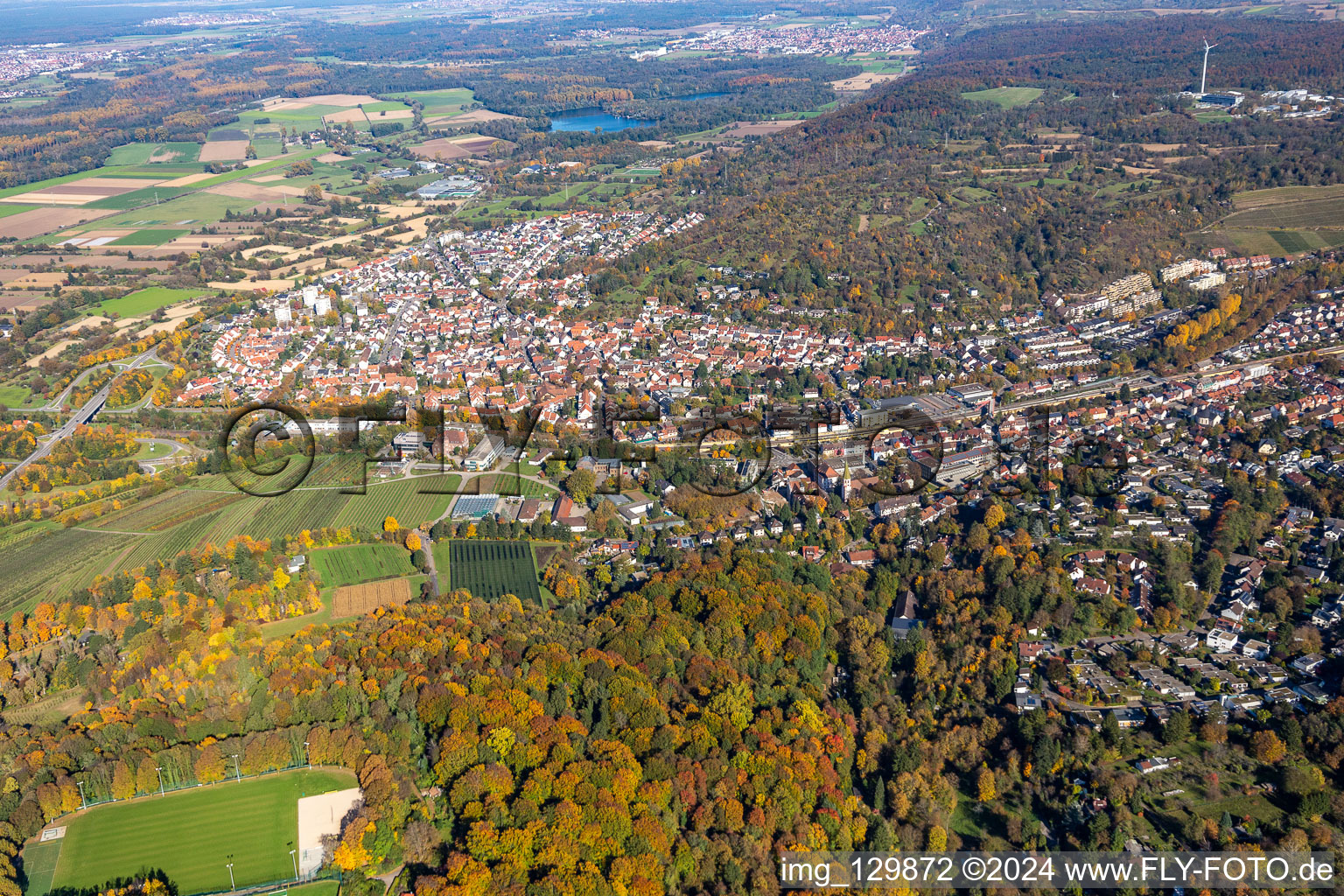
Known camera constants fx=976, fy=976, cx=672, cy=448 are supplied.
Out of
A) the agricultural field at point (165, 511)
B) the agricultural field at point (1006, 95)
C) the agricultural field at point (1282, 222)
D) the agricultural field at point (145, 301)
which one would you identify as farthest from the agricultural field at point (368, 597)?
the agricultural field at point (1006, 95)

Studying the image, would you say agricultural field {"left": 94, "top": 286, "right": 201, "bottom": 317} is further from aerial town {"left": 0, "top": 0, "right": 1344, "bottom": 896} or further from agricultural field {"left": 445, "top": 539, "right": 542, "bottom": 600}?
agricultural field {"left": 445, "top": 539, "right": 542, "bottom": 600}

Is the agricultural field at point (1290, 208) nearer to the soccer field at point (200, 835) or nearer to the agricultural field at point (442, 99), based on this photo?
the soccer field at point (200, 835)

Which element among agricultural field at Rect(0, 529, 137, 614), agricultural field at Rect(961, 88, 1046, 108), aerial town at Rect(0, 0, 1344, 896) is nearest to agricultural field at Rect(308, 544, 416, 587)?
aerial town at Rect(0, 0, 1344, 896)

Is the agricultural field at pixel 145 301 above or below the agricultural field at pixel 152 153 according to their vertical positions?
below

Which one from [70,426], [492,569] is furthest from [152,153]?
[492,569]

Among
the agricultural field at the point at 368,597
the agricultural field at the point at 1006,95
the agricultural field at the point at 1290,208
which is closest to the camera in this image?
the agricultural field at the point at 368,597

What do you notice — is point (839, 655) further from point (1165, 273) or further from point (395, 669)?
point (1165, 273)
